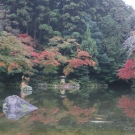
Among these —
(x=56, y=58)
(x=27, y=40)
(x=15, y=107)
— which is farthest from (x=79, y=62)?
(x=15, y=107)

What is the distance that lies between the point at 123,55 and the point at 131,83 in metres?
2.70

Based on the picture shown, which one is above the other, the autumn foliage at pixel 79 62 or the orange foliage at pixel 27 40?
the orange foliage at pixel 27 40

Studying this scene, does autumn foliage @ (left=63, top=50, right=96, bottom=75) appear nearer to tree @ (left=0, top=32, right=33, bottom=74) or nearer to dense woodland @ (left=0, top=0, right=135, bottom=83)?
dense woodland @ (left=0, top=0, right=135, bottom=83)

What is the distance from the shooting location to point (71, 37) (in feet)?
80.3

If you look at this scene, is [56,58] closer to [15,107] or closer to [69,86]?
Result: [69,86]

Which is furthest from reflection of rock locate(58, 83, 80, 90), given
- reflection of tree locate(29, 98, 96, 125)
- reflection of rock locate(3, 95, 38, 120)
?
reflection of rock locate(3, 95, 38, 120)

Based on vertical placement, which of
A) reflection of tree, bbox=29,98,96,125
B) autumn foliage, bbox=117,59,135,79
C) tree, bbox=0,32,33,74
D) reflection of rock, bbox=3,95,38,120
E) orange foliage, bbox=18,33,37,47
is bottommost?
reflection of tree, bbox=29,98,96,125

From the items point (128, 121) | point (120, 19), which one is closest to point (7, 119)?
point (128, 121)

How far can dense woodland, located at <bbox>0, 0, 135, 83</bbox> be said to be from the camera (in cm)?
2208

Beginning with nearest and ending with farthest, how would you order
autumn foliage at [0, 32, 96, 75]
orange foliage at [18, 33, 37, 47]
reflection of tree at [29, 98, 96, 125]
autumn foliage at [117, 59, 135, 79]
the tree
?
1. reflection of tree at [29, 98, 96, 125]
2. the tree
3. autumn foliage at [117, 59, 135, 79]
4. autumn foliage at [0, 32, 96, 75]
5. orange foliage at [18, 33, 37, 47]

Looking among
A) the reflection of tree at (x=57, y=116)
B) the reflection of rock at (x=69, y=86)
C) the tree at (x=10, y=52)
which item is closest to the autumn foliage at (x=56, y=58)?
the reflection of rock at (x=69, y=86)

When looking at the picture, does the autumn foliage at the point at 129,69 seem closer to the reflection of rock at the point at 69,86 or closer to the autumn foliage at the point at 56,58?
the autumn foliage at the point at 56,58

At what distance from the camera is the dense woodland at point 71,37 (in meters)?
22.1

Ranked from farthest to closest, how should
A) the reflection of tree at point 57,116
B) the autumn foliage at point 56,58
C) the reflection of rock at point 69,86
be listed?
the reflection of rock at point 69,86 → the autumn foliage at point 56,58 → the reflection of tree at point 57,116
